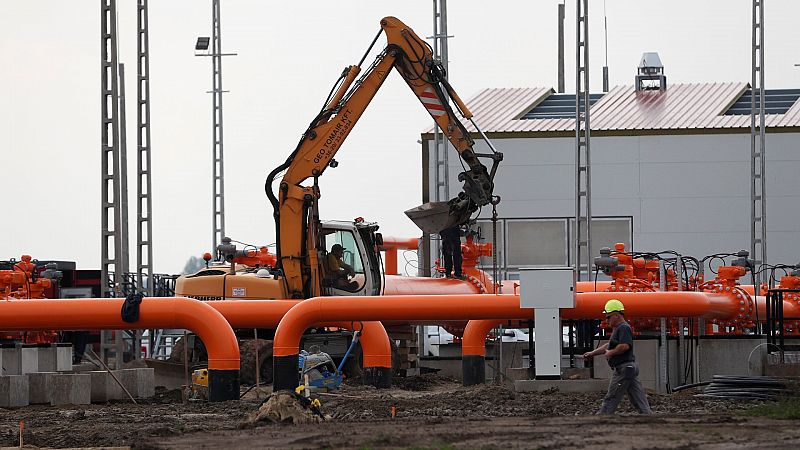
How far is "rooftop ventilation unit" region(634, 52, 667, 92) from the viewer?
55219mm

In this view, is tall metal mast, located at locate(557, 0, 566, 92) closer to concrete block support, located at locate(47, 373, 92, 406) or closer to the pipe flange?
the pipe flange

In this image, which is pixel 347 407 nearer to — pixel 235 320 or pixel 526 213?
pixel 235 320

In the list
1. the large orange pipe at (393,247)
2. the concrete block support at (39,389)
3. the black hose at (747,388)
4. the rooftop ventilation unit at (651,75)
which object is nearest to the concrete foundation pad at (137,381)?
the concrete block support at (39,389)

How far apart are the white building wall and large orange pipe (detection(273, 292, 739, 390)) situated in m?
24.7

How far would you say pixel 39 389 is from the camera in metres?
24.0

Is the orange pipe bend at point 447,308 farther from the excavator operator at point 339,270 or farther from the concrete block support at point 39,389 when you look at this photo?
the excavator operator at point 339,270

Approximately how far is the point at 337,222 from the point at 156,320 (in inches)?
268

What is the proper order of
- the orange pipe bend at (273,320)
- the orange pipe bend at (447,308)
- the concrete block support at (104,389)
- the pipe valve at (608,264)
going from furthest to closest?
the pipe valve at (608,264)
the orange pipe bend at (273,320)
the concrete block support at (104,389)
the orange pipe bend at (447,308)

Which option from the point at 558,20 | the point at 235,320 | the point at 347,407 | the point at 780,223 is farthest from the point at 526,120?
the point at 347,407

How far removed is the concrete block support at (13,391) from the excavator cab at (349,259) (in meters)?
7.12

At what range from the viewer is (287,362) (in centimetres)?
2334

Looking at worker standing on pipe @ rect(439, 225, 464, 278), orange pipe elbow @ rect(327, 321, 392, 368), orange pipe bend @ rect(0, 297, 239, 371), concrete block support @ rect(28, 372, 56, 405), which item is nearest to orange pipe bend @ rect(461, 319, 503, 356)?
orange pipe elbow @ rect(327, 321, 392, 368)

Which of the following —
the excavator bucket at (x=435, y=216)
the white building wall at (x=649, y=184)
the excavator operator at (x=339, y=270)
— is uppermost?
the white building wall at (x=649, y=184)

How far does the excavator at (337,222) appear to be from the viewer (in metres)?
29.3
